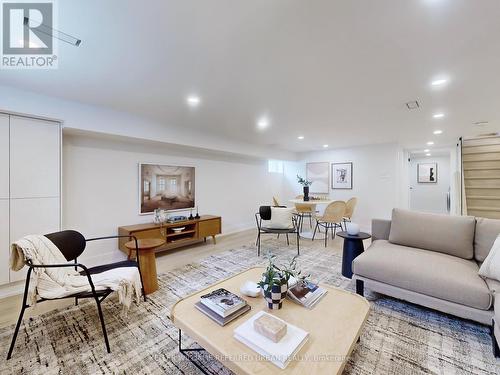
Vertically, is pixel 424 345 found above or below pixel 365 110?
below

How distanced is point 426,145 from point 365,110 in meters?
4.04

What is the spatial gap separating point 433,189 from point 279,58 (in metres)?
8.80

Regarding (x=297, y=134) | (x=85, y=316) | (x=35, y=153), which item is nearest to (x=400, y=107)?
(x=297, y=134)

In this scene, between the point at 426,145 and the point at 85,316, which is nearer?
the point at 85,316

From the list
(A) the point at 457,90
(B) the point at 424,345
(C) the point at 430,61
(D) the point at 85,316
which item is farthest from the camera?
(A) the point at 457,90

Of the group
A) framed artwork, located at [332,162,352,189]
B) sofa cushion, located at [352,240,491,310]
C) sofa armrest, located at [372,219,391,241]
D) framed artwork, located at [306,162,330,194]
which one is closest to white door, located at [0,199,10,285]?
sofa cushion, located at [352,240,491,310]

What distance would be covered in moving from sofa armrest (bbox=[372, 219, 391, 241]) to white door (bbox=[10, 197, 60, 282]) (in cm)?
397

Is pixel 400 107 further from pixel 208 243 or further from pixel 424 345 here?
pixel 208 243

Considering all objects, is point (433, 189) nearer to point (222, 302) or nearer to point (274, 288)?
point (274, 288)

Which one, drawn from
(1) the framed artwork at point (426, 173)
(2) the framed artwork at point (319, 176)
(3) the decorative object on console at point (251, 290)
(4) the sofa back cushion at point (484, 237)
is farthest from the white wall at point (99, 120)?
(1) the framed artwork at point (426, 173)

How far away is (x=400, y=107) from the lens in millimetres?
3020

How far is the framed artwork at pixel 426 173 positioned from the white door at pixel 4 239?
10.6 metres

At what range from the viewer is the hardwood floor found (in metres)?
2.11

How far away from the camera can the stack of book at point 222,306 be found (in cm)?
138
